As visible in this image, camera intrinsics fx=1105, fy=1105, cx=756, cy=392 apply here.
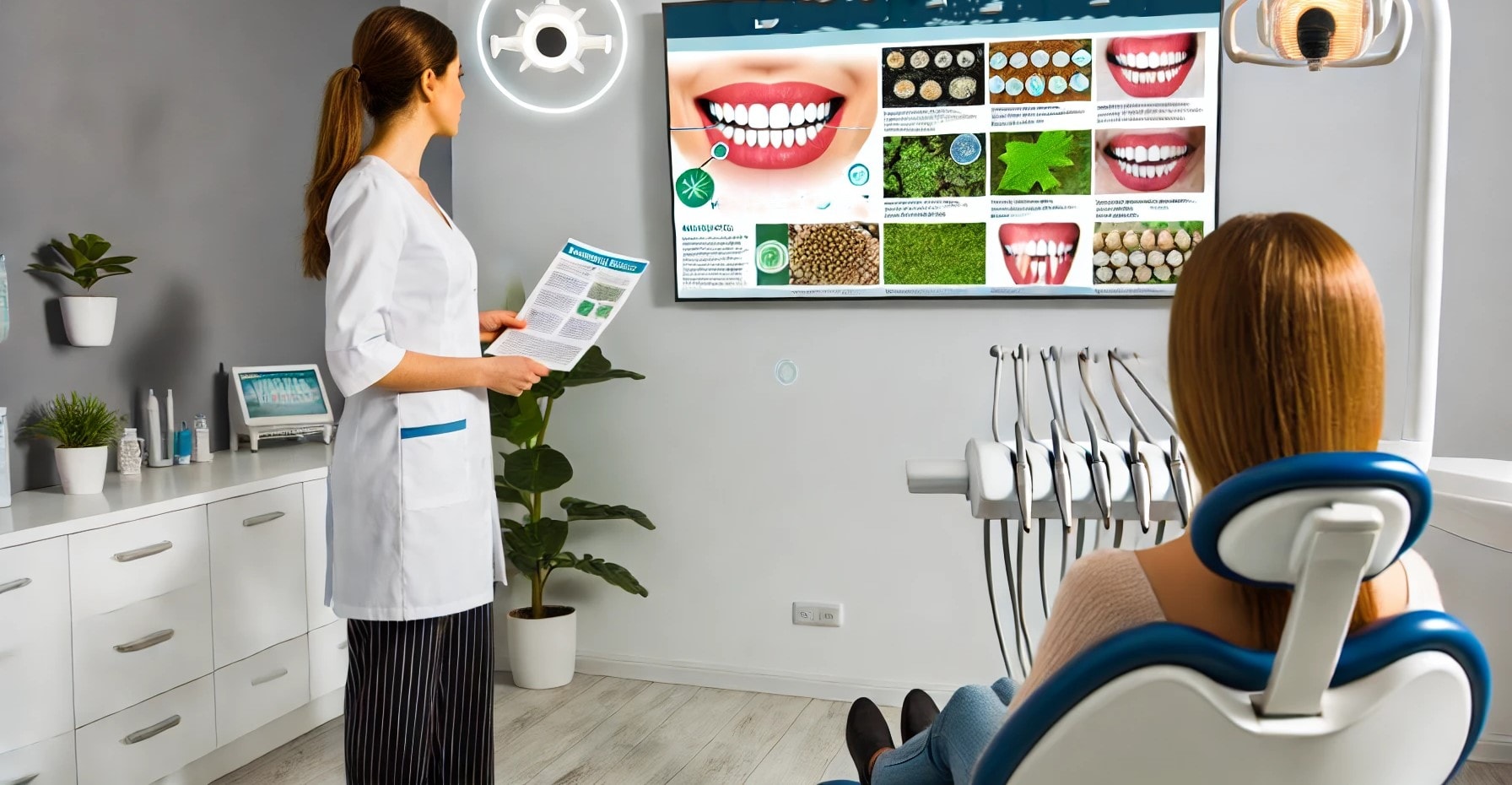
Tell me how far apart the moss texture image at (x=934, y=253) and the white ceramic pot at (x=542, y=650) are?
135cm

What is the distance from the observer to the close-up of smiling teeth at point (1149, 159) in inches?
108

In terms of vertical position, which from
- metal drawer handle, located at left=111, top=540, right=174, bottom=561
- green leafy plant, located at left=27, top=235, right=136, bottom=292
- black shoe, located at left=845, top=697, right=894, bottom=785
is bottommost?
black shoe, located at left=845, top=697, right=894, bottom=785

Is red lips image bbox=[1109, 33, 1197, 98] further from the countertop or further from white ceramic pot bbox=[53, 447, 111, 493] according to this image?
white ceramic pot bbox=[53, 447, 111, 493]

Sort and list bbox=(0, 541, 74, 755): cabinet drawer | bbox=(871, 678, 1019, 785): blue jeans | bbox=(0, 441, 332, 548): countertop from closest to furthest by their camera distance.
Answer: bbox=(871, 678, 1019, 785): blue jeans
bbox=(0, 541, 74, 755): cabinet drawer
bbox=(0, 441, 332, 548): countertop

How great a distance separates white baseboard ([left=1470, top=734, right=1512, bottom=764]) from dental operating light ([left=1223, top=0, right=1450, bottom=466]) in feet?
4.38

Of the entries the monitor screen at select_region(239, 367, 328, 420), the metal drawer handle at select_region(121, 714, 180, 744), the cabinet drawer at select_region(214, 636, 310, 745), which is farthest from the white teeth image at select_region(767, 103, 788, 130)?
the metal drawer handle at select_region(121, 714, 180, 744)

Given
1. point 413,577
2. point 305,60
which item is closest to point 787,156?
point 305,60

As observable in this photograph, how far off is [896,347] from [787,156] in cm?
60

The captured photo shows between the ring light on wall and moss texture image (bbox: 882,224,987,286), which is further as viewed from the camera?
the ring light on wall

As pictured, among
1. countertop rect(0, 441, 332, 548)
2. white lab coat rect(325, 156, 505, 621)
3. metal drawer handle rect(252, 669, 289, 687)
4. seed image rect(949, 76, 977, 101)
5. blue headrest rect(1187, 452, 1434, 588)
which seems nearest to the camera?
blue headrest rect(1187, 452, 1434, 588)

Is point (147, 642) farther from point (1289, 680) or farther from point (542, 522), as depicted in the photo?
point (1289, 680)

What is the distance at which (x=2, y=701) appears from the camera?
192 centimetres

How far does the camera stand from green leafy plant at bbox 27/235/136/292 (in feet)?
7.73

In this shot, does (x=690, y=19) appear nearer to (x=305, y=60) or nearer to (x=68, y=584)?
(x=305, y=60)
